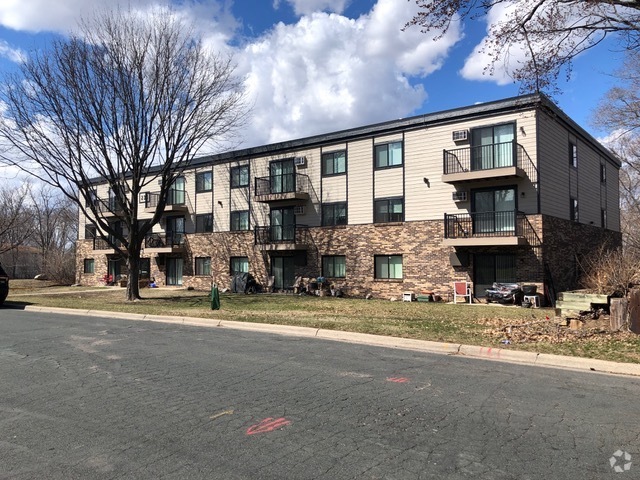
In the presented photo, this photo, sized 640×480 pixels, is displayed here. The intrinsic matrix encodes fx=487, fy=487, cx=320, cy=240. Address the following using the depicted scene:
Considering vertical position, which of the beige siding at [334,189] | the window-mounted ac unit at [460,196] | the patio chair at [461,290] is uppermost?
the beige siding at [334,189]

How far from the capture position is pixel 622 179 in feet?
142

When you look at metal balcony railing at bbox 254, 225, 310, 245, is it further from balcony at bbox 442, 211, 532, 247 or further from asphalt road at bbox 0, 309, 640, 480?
asphalt road at bbox 0, 309, 640, 480

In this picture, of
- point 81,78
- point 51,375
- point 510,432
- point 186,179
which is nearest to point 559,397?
point 510,432

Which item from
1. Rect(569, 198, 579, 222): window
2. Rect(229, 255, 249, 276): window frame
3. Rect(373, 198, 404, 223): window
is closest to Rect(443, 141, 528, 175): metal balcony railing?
Rect(373, 198, 404, 223): window

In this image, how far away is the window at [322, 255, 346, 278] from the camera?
26.4 m

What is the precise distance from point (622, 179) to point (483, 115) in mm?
29321

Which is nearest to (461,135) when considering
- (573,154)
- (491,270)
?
(491,270)

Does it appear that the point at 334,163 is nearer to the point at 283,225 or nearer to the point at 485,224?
the point at 283,225

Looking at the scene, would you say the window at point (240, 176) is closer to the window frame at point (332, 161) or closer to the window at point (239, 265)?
the window at point (239, 265)

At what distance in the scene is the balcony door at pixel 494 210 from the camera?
68.9ft

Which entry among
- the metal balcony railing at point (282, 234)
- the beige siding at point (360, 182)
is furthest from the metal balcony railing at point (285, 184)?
the beige siding at point (360, 182)

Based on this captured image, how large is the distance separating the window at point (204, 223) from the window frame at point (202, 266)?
6.22ft

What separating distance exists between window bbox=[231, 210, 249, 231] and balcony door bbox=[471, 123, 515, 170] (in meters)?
14.5

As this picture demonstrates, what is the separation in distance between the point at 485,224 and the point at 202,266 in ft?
61.6
